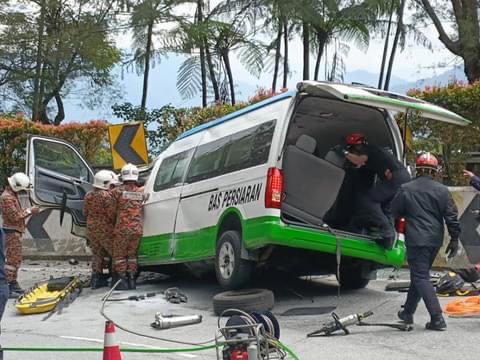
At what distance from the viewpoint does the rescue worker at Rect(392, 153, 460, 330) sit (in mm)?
7809

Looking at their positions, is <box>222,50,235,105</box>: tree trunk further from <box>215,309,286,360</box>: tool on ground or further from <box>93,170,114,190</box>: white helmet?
<box>215,309,286,360</box>: tool on ground

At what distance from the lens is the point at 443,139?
1260 cm

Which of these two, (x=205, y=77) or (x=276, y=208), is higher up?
(x=205, y=77)

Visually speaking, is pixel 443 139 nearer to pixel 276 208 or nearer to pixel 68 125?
pixel 276 208

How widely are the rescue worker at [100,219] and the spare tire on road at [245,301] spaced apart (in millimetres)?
2812

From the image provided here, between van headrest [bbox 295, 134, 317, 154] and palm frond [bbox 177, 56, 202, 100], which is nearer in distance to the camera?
van headrest [bbox 295, 134, 317, 154]

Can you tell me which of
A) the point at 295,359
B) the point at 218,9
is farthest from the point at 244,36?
the point at 295,359

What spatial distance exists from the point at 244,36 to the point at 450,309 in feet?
40.6

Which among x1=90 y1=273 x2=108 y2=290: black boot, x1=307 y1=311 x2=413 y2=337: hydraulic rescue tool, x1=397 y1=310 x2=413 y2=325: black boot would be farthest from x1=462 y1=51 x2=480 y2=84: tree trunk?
x1=307 y1=311 x2=413 y2=337: hydraulic rescue tool

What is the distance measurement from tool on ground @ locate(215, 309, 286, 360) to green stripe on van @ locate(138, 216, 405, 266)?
2.14 metres

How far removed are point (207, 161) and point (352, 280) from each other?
2.40 meters

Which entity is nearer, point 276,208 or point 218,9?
point 276,208

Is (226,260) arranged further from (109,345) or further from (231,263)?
(109,345)

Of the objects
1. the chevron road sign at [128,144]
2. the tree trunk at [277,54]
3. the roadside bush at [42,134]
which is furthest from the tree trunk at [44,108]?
the chevron road sign at [128,144]
